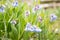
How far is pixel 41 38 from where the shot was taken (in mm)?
1669

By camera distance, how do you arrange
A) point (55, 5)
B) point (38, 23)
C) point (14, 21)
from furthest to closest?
1. point (55, 5)
2. point (38, 23)
3. point (14, 21)

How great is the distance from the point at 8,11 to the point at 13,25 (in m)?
0.24

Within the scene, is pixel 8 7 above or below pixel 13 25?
above

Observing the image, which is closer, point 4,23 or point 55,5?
point 4,23

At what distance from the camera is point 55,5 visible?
4363 millimetres

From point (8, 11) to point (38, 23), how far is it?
0.92 feet

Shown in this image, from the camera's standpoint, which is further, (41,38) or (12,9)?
(12,9)

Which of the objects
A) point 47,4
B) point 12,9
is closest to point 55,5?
point 47,4

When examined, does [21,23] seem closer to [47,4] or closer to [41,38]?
[41,38]

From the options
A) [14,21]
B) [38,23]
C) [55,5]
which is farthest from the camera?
[55,5]

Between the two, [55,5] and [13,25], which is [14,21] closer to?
[13,25]

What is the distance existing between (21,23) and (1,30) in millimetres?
172

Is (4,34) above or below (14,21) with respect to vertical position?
below

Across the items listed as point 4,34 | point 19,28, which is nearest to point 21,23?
point 19,28
